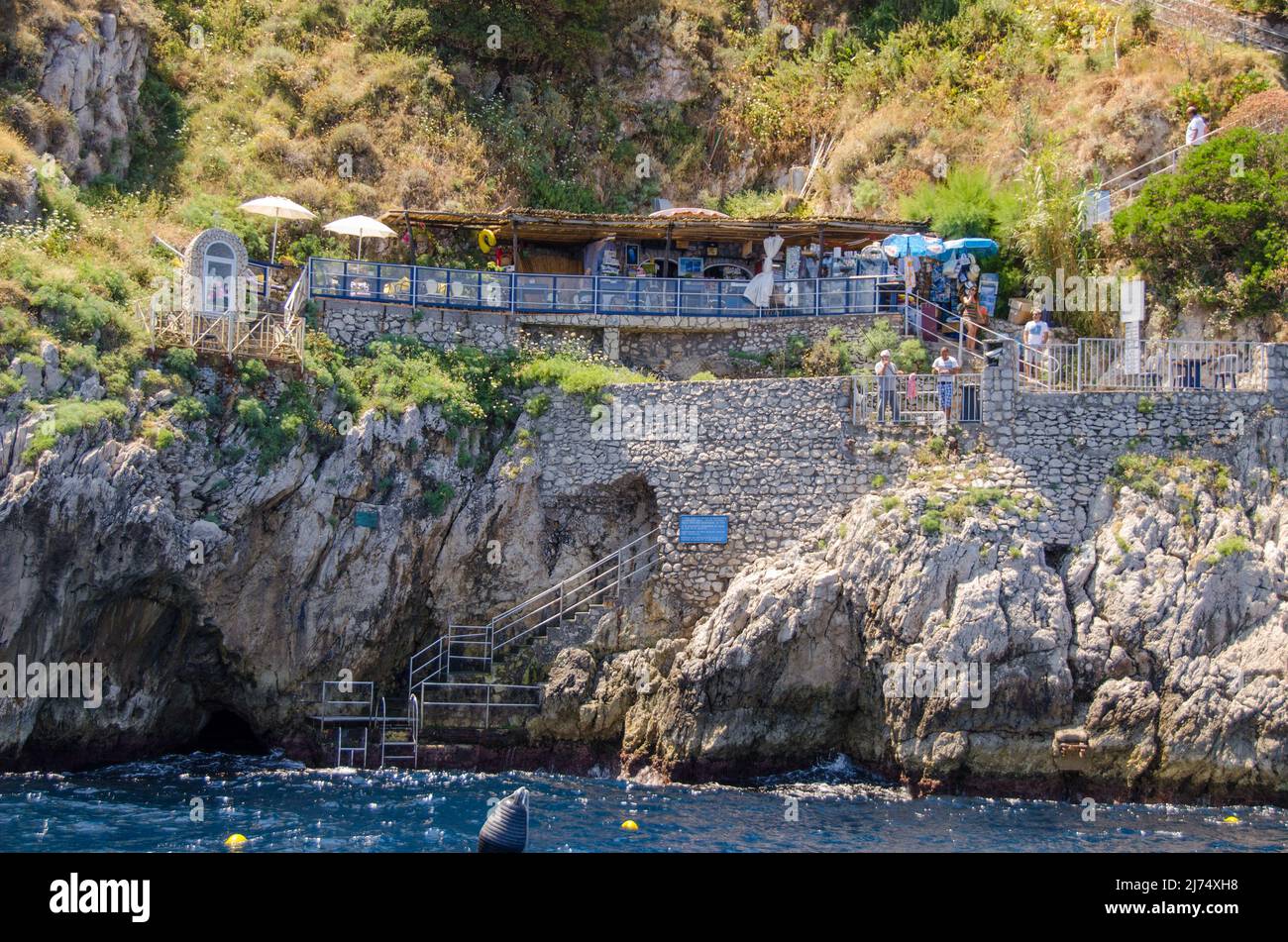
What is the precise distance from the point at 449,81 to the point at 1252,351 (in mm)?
21651

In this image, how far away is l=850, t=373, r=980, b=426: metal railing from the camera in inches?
1108

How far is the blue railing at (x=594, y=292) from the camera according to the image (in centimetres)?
3114

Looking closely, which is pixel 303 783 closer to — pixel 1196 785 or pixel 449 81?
pixel 1196 785

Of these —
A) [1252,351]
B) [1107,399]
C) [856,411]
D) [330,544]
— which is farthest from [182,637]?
[1252,351]

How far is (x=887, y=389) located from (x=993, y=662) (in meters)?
6.03

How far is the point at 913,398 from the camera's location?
28469 mm

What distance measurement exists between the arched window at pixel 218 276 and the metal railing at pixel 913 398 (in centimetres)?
1226

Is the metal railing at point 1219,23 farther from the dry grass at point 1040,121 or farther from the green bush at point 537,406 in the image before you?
the green bush at point 537,406

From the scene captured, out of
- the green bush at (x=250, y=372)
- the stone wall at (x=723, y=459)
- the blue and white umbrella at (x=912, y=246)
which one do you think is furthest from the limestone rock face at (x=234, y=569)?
the blue and white umbrella at (x=912, y=246)

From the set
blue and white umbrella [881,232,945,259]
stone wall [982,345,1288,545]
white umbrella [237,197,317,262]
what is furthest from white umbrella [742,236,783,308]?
white umbrella [237,197,317,262]

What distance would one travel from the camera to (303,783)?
82.7ft

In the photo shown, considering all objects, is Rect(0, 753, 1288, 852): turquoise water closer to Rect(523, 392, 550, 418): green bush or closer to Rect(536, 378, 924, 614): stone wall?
Rect(536, 378, 924, 614): stone wall

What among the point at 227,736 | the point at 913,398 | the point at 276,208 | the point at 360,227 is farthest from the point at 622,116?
the point at 227,736

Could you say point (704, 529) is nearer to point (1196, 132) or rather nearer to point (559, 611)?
point (559, 611)
